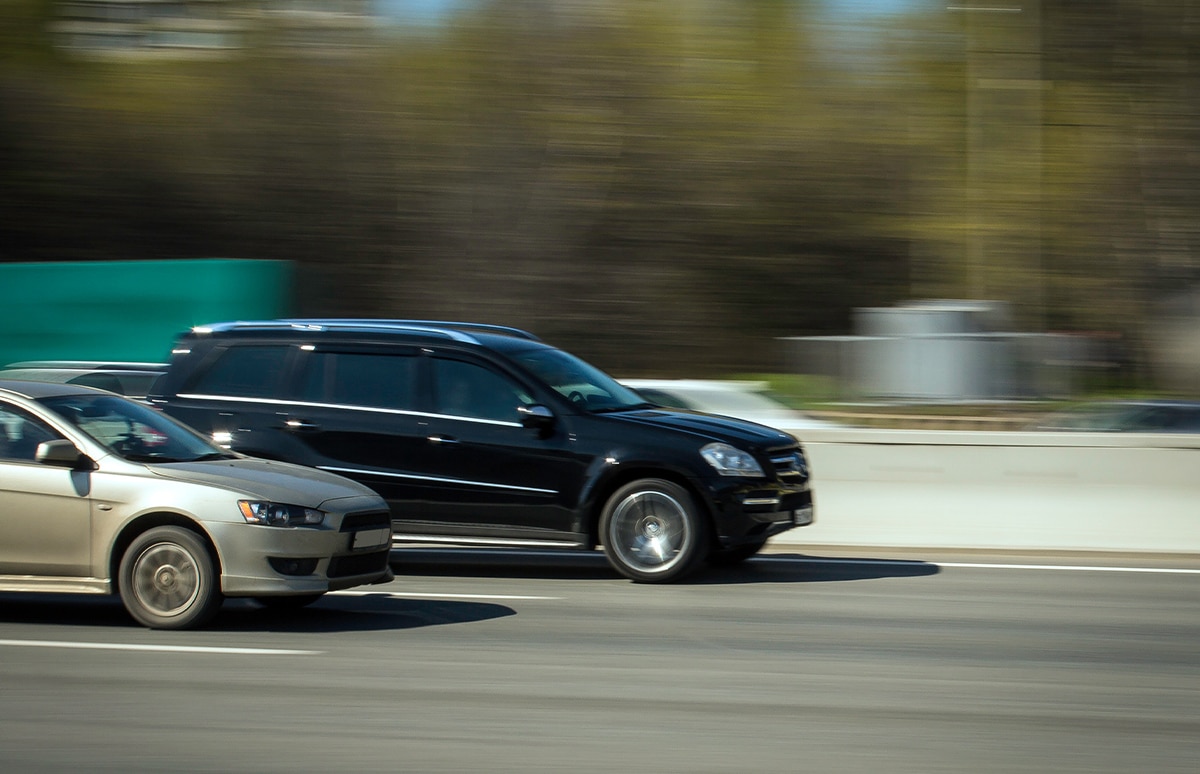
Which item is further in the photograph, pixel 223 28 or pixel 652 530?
pixel 223 28

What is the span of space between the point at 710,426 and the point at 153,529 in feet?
13.6

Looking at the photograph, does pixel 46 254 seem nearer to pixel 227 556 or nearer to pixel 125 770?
pixel 227 556

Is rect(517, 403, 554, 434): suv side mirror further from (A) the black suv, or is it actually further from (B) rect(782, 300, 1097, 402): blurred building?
(B) rect(782, 300, 1097, 402): blurred building

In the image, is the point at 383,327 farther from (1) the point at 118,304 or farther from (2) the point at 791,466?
(1) the point at 118,304

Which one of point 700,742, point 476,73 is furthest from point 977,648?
point 476,73

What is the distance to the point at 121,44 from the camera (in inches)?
1192

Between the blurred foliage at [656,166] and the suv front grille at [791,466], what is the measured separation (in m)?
14.9

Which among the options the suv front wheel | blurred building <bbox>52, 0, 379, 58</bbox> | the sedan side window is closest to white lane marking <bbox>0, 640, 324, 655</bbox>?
the sedan side window

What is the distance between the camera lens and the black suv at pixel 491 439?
419 inches

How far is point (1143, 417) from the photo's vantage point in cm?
1555

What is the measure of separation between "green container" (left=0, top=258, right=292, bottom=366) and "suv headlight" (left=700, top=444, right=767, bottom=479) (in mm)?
11934

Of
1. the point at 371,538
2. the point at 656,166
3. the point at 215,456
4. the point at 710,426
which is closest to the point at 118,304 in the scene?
A: the point at 656,166

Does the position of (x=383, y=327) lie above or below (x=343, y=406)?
above

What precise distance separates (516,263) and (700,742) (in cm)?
2114
